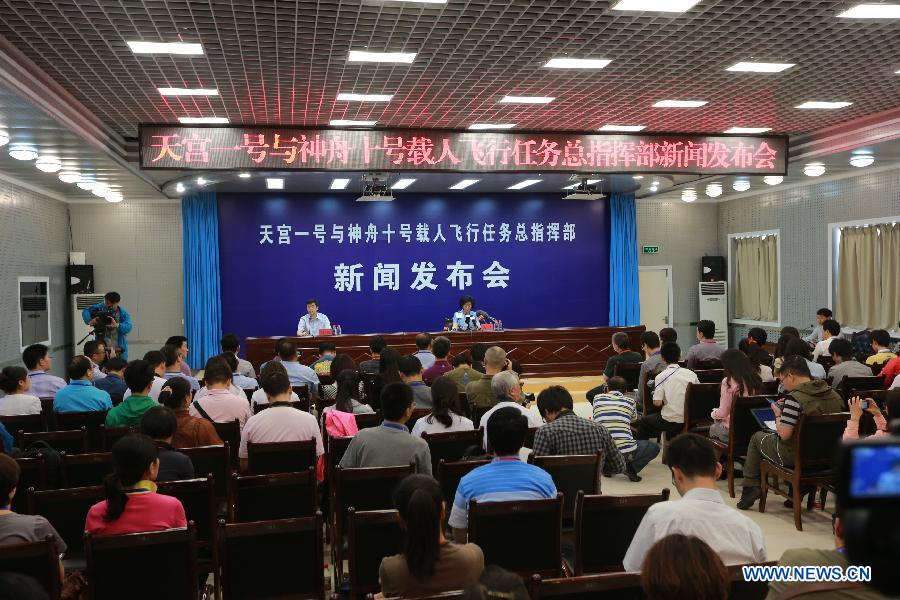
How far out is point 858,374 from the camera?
6.26 metres

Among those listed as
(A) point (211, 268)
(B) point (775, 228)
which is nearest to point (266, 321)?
(A) point (211, 268)

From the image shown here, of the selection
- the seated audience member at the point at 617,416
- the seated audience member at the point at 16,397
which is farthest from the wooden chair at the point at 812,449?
the seated audience member at the point at 16,397

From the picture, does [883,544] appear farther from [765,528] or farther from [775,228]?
[775,228]

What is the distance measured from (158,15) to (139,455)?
9.30 ft

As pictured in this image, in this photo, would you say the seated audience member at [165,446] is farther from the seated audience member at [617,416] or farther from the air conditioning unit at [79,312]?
the air conditioning unit at [79,312]

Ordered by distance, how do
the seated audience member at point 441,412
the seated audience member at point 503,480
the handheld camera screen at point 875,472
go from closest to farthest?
the handheld camera screen at point 875,472
the seated audience member at point 503,480
the seated audience member at point 441,412

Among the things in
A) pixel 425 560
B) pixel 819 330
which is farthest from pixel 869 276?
pixel 425 560

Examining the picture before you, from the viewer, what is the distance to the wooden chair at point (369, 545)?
9.55 feet

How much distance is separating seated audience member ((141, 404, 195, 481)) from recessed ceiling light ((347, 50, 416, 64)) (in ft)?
9.51

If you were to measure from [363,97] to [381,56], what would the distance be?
1217mm

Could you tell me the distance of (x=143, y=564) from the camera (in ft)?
8.75

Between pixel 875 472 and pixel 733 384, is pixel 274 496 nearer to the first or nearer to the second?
pixel 875 472

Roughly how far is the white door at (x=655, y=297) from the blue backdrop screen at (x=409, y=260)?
3.22ft

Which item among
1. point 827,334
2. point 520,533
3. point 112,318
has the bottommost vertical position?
point 520,533
